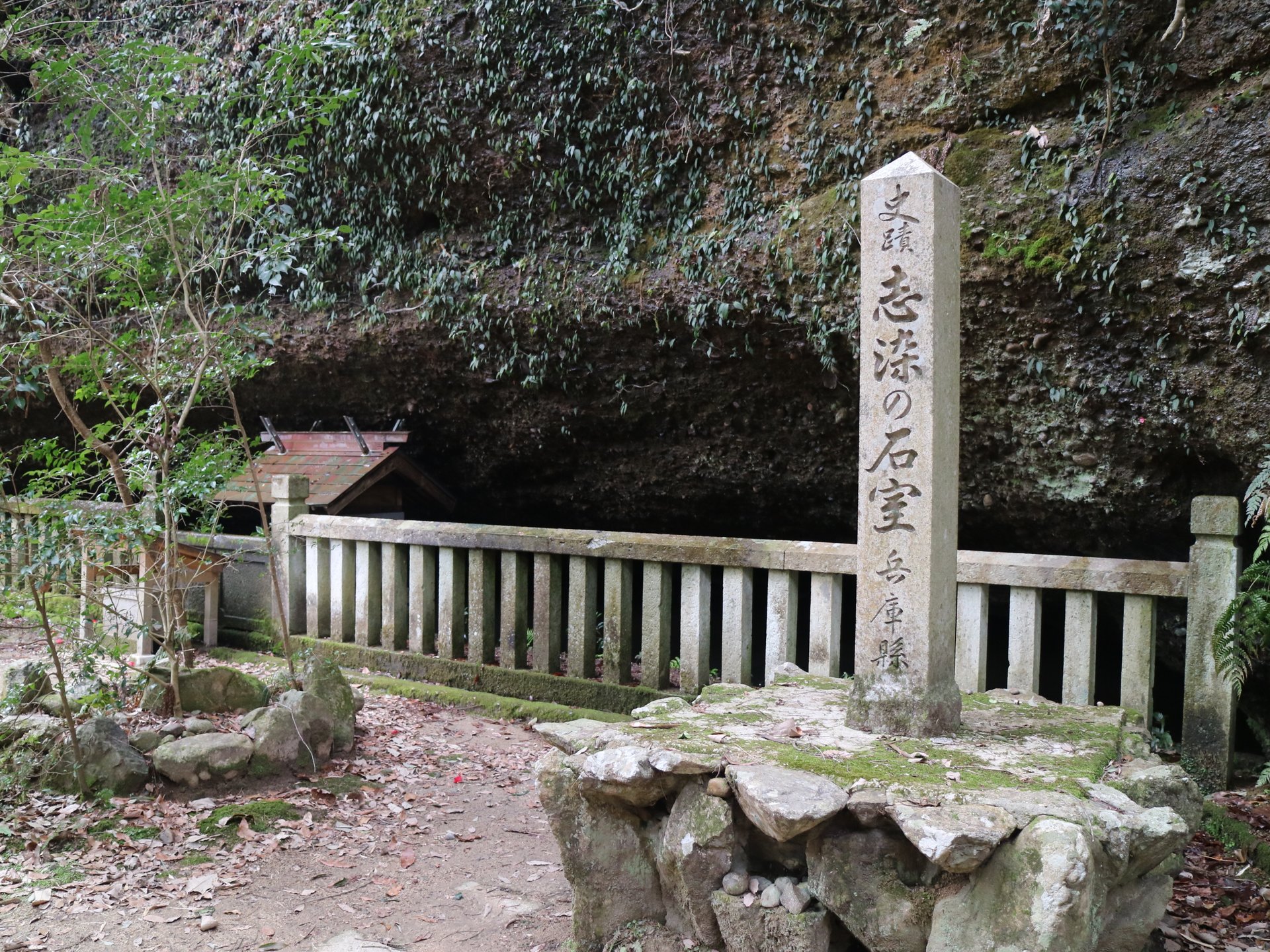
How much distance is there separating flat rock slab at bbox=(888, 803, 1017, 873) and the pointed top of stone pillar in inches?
93.1

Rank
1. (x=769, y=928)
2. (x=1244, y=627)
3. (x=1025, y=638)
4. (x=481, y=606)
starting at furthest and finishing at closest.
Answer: (x=481, y=606), (x=1025, y=638), (x=1244, y=627), (x=769, y=928)

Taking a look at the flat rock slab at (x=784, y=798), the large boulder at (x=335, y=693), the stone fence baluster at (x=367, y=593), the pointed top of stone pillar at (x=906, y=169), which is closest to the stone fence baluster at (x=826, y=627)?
the flat rock slab at (x=784, y=798)

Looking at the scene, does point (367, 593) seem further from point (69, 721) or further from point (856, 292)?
point (856, 292)

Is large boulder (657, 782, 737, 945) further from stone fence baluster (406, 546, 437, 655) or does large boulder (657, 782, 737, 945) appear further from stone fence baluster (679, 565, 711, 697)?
stone fence baluster (406, 546, 437, 655)

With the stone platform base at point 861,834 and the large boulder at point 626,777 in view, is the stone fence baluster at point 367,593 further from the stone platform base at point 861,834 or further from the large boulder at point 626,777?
the large boulder at point 626,777

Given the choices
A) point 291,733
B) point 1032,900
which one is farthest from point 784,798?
point 291,733

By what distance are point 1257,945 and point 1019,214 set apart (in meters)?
3.85

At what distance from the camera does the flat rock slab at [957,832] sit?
263 centimetres

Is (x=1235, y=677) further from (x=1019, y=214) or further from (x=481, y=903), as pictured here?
(x=481, y=903)

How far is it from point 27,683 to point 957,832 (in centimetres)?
483

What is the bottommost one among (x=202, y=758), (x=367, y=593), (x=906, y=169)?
(x=202, y=758)

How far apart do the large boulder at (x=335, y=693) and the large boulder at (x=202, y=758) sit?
0.50 meters

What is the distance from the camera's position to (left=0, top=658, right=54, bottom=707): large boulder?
4746 millimetres

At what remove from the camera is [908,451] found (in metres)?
3.52
